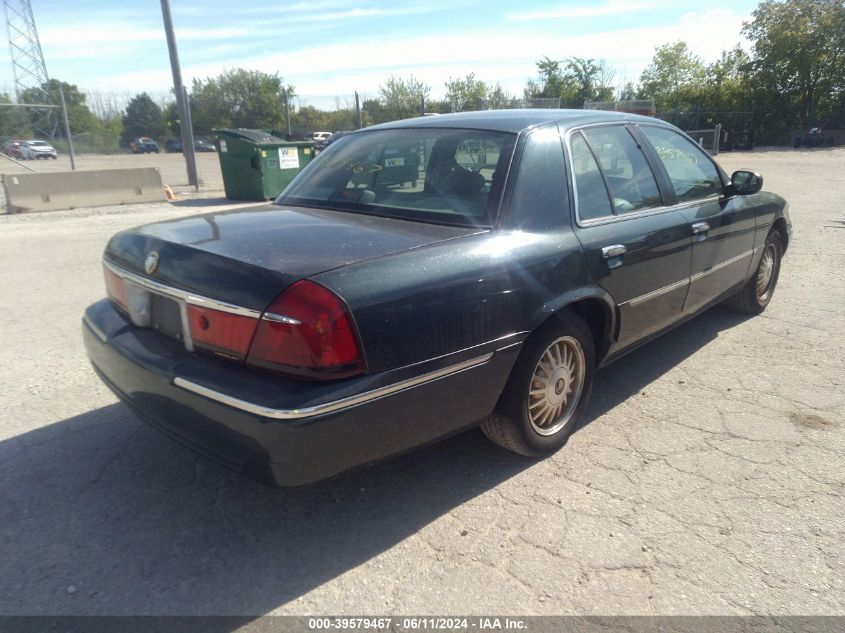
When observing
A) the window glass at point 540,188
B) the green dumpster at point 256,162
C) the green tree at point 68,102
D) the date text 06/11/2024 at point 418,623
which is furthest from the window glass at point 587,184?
the green tree at point 68,102

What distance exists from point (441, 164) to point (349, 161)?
0.62 meters

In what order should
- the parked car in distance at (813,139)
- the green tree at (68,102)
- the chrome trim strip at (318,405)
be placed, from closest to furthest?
1. the chrome trim strip at (318,405)
2. the green tree at (68,102)
3. the parked car in distance at (813,139)

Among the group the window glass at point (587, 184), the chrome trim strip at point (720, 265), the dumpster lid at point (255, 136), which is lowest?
the chrome trim strip at point (720, 265)

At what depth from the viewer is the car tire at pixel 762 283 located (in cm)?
508

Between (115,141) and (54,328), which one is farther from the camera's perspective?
(115,141)

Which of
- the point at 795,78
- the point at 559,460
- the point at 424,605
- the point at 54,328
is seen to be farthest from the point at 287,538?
the point at 795,78

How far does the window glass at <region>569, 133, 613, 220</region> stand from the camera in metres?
3.12

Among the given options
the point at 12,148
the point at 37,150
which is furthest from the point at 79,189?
the point at 37,150

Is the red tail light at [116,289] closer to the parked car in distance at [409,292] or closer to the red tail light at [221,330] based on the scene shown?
the parked car in distance at [409,292]

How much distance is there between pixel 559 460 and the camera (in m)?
3.10

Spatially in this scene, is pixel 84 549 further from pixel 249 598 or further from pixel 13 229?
pixel 13 229

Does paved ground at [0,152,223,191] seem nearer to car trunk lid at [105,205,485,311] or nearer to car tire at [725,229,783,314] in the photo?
car tire at [725,229,783,314]

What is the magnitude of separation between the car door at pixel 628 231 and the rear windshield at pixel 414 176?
1.59 feet

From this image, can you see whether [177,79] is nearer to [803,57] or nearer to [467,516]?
[467,516]
